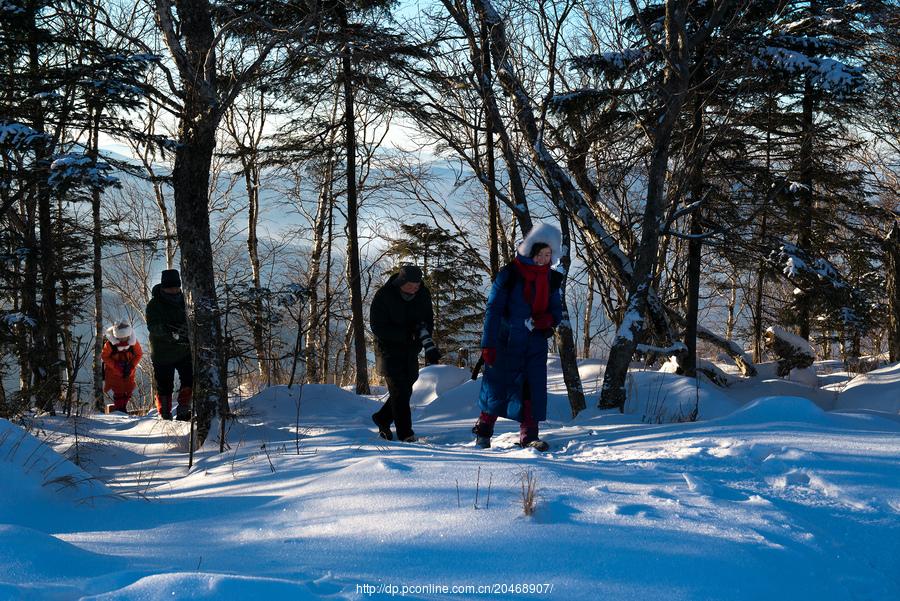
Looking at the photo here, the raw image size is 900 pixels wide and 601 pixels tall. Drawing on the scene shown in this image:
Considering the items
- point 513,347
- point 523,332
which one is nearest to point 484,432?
point 513,347

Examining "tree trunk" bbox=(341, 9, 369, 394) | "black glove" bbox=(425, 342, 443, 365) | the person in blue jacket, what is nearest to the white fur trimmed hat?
"tree trunk" bbox=(341, 9, 369, 394)

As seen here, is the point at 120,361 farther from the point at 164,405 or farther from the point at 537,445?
the point at 537,445

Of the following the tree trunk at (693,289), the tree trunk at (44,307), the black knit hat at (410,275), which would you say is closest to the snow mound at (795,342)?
the tree trunk at (693,289)

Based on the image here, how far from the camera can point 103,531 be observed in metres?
3.30

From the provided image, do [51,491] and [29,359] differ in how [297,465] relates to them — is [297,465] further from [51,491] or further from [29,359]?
[29,359]

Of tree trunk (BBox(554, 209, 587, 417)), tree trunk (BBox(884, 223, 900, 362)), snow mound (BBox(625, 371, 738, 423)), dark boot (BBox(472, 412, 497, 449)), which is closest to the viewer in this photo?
dark boot (BBox(472, 412, 497, 449))

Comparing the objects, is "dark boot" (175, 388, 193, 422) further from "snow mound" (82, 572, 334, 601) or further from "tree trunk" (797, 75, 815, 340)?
"tree trunk" (797, 75, 815, 340)

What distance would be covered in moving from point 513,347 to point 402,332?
1.30 metres

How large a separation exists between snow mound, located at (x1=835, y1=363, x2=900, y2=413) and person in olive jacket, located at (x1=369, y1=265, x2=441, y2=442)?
6.38 m

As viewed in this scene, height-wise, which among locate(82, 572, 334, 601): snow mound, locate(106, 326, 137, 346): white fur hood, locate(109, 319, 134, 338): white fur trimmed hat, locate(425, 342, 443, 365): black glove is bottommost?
locate(82, 572, 334, 601): snow mound

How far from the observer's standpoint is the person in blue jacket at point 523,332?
5188mm

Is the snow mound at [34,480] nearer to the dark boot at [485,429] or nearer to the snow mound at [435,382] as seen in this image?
the dark boot at [485,429]

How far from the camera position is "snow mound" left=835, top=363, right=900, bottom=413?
28.1 ft

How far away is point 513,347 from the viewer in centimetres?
524
